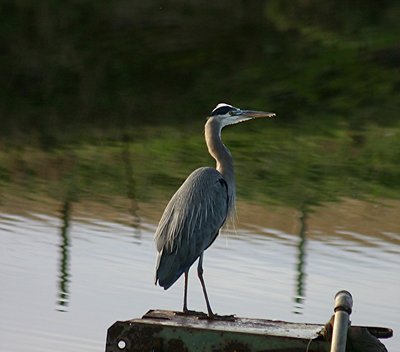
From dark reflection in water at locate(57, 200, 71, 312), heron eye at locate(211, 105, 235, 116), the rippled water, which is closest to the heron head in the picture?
heron eye at locate(211, 105, 235, 116)

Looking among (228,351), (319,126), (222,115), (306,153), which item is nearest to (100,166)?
(306,153)

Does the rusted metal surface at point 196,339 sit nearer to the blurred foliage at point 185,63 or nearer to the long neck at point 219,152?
the long neck at point 219,152

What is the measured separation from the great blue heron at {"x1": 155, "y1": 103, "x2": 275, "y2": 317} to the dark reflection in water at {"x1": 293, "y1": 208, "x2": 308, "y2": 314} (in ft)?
3.76

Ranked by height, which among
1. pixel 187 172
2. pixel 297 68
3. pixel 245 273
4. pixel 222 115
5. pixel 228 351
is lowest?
pixel 228 351

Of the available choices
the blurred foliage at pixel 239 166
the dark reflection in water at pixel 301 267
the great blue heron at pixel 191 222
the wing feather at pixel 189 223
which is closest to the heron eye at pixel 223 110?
the great blue heron at pixel 191 222

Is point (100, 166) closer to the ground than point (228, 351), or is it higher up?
higher up

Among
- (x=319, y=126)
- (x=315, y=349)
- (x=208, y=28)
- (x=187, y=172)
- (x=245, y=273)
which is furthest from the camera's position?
(x=208, y=28)

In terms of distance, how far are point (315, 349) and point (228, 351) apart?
371 millimetres

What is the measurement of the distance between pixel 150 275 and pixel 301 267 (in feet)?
3.78

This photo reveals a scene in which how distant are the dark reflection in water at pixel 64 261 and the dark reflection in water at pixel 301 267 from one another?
4.84 ft

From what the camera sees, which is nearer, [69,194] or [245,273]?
[245,273]

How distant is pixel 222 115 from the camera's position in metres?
7.93

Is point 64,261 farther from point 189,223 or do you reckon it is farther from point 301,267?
point 189,223

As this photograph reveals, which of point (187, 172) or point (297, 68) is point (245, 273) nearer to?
point (187, 172)
